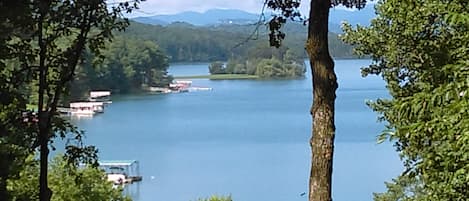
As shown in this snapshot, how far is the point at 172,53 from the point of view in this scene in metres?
59.2

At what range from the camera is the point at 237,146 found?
25547mm

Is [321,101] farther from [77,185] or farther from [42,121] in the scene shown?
[77,185]

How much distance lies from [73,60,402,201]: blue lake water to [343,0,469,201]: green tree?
9836mm

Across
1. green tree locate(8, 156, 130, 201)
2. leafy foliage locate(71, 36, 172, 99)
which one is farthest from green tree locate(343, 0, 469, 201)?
leafy foliage locate(71, 36, 172, 99)

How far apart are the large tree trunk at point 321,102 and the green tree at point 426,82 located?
26 cm

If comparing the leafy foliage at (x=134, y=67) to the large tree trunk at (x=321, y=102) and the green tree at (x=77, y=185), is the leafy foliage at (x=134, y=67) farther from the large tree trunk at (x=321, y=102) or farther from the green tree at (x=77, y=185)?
the large tree trunk at (x=321, y=102)

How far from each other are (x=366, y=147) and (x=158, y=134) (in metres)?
9.26

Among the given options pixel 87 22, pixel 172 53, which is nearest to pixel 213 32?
pixel 172 53

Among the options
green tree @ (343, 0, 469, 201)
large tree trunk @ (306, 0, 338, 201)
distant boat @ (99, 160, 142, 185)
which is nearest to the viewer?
green tree @ (343, 0, 469, 201)

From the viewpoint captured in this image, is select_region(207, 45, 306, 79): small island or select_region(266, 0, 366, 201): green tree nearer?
select_region(266, 0, 366, 201): green tree

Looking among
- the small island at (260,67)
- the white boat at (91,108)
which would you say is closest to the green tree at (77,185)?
the white boat at (91,108)

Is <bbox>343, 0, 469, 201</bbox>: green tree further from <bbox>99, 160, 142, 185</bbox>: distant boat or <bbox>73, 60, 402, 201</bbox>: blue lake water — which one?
<bbox>99, 160, 142, 185</bbox>: distant boat

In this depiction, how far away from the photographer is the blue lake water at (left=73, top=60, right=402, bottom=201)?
1986 centimetres

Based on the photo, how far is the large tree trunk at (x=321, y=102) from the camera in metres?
3.00
